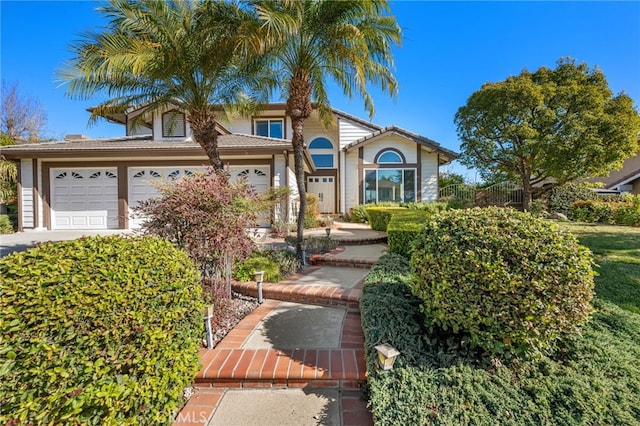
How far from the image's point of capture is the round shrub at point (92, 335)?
1646 mm

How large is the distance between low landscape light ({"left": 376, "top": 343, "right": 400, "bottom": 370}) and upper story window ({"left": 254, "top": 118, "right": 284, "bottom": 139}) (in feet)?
53.2

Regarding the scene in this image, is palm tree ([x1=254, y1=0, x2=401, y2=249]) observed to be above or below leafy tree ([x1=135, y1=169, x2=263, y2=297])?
above

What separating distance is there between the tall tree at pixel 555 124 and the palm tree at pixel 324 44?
10.8 metres

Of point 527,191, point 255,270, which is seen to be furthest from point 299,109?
point 527,191

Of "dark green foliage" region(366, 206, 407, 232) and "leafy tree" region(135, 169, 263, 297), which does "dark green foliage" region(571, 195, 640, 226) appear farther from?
"leafy tree" region(135, 169, 263, 297)

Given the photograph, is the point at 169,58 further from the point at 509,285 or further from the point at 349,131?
the point at 349,131

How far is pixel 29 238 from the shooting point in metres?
10.5

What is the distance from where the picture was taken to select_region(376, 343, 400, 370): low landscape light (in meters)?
2.44

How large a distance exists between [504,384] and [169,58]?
8784 mm

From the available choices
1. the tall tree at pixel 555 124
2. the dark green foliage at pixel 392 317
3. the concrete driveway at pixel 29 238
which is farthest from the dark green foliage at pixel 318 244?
the tall tree at pixel 555 124

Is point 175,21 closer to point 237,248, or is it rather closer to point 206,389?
point 237,248

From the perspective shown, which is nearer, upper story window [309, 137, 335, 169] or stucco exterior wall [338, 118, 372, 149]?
stucco exterior wall [338, 118, 372, 149]

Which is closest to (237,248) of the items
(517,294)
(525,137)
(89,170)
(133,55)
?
(517,294)

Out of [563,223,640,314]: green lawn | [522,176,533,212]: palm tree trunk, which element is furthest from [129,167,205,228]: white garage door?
[522,176,533,212]: palm tree trunk
